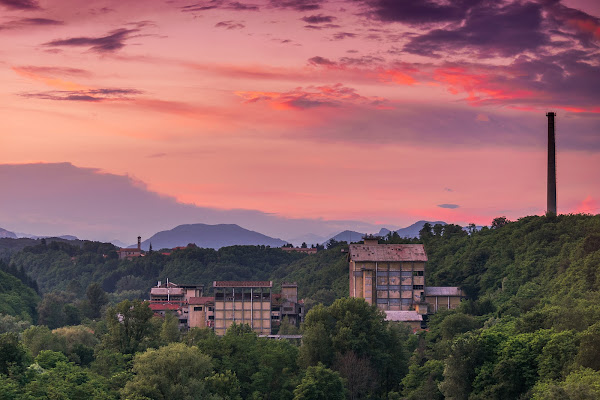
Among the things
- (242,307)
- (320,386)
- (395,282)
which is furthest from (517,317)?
(242,307)

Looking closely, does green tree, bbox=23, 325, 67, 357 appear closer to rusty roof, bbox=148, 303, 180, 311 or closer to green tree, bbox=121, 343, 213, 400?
green tree, bbox=121, 343, 213, 400

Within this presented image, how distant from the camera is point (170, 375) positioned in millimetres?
69500

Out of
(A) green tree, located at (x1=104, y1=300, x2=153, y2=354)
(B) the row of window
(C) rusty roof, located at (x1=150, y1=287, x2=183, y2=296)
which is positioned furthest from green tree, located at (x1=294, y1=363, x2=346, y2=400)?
(C) rusty roof, located at (x1=150, y1=287, x2=183, y2=296)

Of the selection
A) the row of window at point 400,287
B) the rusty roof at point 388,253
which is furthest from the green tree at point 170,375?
the rusty roof at point 388,253

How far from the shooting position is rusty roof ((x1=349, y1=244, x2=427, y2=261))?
124625 millimetres

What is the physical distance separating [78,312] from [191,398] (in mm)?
83421

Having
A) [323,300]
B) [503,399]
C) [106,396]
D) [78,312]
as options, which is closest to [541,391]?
[503,399]

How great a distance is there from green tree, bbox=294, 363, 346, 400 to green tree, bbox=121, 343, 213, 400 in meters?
7.73

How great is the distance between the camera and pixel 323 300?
478 ft

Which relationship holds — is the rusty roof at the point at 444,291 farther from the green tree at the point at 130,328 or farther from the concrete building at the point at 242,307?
the green tree at the point at 130,328

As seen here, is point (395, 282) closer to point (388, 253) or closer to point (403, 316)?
point (388, 253)

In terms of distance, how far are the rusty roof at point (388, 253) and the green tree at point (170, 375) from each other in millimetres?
54203

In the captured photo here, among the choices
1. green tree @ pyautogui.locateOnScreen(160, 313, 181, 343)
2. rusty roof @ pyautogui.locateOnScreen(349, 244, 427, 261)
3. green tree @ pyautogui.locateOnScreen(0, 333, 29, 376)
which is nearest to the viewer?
green tree @ pyautogui.locateOnScreen(0, 333, 29, 376)

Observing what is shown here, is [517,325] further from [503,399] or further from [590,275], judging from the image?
[590,275]
